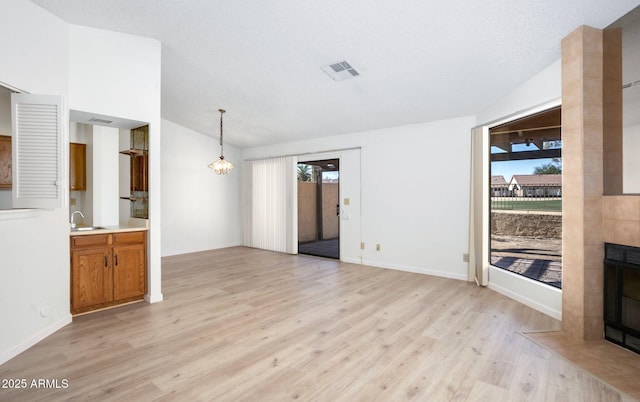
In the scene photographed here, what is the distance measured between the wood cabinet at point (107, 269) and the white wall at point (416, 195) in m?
3.76

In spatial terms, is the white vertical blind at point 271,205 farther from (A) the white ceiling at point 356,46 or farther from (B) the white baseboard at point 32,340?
(B) the white baseboard at point 32,340

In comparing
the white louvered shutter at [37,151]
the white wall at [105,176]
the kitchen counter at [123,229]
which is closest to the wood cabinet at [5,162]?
the white wall at [105,176]

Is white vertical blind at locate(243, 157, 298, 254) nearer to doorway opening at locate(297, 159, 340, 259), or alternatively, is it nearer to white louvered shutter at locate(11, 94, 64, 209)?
doorway opening at locate(297, 159, 340, 259)

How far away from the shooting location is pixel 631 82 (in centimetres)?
294

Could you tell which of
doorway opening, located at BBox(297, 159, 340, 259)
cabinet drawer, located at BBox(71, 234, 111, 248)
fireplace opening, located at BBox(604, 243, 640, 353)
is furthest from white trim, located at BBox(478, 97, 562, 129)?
cabinet drawer, located at BBox(71, 234, 111, 248)

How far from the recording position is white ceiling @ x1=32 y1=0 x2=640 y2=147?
2729 mm

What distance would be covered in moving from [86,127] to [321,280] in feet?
15.0

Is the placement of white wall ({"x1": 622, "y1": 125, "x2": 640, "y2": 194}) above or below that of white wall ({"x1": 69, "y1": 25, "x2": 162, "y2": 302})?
below

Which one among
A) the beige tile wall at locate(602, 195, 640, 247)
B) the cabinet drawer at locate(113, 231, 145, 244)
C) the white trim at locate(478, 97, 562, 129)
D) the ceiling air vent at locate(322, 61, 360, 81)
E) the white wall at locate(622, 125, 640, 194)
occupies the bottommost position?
the cabinet drawer at locate(113, 231, 145, 244)

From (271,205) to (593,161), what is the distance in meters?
5.93

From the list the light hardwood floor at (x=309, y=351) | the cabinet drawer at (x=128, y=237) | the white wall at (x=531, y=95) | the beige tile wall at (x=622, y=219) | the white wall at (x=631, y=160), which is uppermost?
the white wall at (x=531, y=95)

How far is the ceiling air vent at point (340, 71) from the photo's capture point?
3773 mm

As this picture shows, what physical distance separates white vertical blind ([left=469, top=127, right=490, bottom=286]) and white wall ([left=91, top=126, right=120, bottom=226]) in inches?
224

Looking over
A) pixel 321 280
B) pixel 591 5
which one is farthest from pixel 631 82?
pixel 321 280
